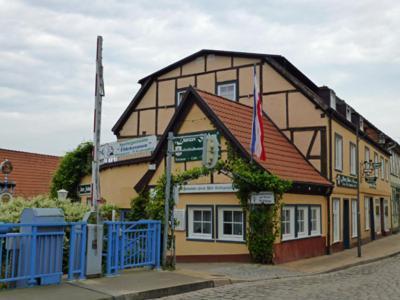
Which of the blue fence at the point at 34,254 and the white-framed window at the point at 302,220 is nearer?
the blue fence at the point at 34,254

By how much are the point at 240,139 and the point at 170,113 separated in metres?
7.78

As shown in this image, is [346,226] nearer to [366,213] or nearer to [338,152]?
[338,152]

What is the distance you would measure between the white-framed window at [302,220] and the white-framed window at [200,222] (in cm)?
298

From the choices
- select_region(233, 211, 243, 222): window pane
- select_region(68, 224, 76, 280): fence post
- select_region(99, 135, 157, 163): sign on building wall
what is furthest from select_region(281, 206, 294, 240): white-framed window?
select_region(68, 224, 76, 280): fence post

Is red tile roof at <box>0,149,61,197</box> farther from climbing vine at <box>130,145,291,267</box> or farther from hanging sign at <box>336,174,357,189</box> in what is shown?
hanging sign at <box>336,174,357,189</box>

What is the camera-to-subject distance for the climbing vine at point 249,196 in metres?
14.5

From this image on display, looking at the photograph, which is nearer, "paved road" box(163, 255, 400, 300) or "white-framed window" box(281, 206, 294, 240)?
"paved road" box(163, 255, 400, 300)

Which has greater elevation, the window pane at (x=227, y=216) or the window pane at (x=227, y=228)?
the window pane at (x=227, y=216)

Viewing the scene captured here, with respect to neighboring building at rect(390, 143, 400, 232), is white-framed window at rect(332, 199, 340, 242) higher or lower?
lower

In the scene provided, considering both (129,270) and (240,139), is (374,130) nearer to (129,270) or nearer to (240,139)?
(240,139)

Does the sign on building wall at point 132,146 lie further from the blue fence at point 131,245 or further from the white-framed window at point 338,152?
the white-framed window at point 338,152

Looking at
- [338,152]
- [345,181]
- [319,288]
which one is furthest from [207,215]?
[345,181]

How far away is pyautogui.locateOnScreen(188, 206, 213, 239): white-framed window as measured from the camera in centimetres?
1614

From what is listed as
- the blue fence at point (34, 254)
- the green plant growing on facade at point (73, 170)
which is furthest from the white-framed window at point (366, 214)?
the blue fence at point (34, 254)
